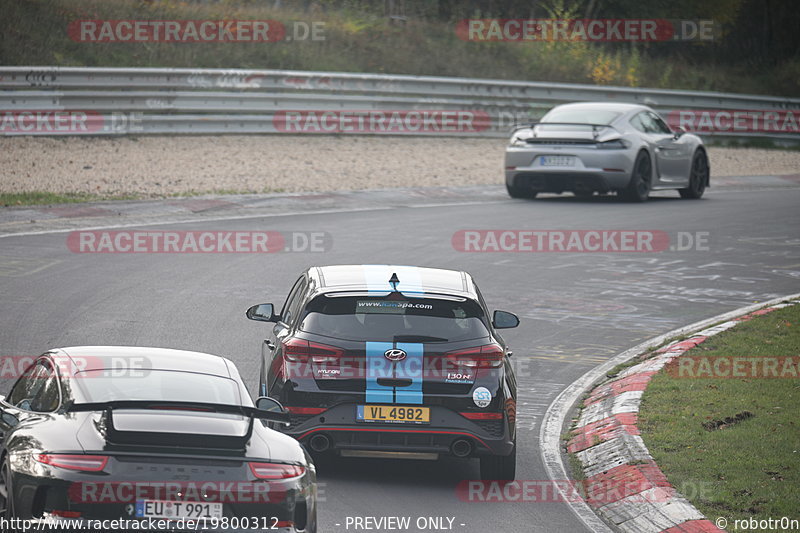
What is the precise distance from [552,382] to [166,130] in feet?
52.4

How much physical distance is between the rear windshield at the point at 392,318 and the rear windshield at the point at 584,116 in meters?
13.8

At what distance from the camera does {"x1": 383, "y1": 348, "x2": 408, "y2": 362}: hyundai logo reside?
318 inches

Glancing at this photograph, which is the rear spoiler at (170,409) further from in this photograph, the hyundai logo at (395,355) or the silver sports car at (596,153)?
the silver sports car at (596,153)

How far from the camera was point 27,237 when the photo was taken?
17062 millimetres

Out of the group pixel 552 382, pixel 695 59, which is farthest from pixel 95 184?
pixel 695 59

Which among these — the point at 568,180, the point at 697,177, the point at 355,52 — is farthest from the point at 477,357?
the point at 355,52

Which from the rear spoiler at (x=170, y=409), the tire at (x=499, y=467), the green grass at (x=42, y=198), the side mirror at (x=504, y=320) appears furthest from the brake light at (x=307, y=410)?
the green grass at (x=42, y=198)

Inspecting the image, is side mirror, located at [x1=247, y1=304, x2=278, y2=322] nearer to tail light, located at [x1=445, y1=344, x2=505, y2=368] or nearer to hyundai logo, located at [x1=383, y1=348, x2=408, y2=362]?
hyundai logo, located at [x1=383, y1=348, x2=408, y2=362]

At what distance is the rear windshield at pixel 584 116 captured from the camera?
21688 mm

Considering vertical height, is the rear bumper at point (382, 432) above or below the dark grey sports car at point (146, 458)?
below

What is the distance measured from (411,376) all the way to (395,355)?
0.17m

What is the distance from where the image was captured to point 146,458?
18.6 feet

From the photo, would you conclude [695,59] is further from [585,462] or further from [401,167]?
[585,462]

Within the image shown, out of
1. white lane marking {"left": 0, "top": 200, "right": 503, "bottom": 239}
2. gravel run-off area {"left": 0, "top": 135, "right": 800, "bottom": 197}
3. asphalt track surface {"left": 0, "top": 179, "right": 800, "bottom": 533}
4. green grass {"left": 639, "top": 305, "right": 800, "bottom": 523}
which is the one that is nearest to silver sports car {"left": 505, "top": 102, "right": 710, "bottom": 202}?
asphalt track surface {"left": 0, "top": 179, "right": 800, "bottom": 533}
